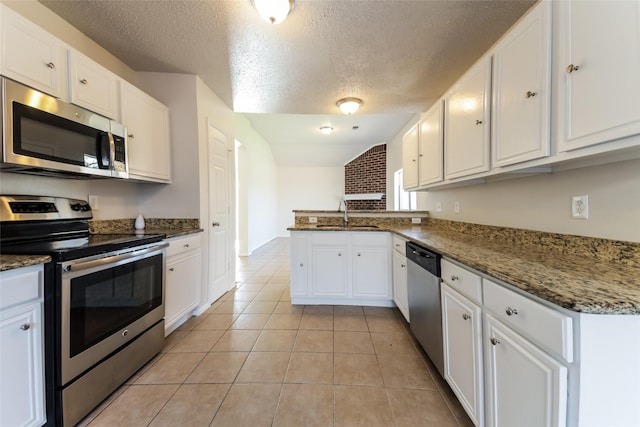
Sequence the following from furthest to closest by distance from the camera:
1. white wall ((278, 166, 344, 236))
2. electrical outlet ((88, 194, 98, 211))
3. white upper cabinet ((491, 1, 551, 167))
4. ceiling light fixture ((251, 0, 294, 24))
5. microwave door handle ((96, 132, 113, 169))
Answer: white wall ((278, 166, 344, 236))
electrical outlet ((88, 194, 98, 211))
microwave door handle ((96, 132, 113, 169))
ceiling light fixture ((251, 0, 294, 24))
white upper cabinet ((491, 1, 551, 167))

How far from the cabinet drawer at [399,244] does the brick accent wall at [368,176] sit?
4.12m

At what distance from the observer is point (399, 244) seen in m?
2.46

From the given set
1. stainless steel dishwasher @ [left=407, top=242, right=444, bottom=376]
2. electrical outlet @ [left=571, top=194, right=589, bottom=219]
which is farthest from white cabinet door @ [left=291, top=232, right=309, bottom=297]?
electrical outlet @ [left=571, top=194, right=589, bottom=219]

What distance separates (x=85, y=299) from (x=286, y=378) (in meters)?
1.27

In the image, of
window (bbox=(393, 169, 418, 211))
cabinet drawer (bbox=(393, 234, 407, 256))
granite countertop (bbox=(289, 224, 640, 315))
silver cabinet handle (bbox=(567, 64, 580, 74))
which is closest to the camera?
granite countertop (bbox=(289, 224, 640, 315))

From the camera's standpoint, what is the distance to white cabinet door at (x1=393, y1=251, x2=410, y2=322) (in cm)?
228

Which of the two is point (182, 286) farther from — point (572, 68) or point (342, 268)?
point (572, 68)

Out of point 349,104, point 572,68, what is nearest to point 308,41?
point 349,104

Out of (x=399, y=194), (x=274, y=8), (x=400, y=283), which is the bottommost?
(x=400, y=283)

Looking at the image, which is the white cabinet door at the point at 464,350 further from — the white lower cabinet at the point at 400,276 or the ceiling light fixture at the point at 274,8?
the ceiling light fixture at the point at 274,8

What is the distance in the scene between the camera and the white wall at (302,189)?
28.3ft

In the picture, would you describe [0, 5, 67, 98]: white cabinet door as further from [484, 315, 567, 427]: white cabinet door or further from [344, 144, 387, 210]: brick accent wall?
[344, 144, 387, 210]: brick accent wall

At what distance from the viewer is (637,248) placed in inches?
40.4

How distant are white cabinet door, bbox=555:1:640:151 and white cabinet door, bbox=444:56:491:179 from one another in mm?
489
